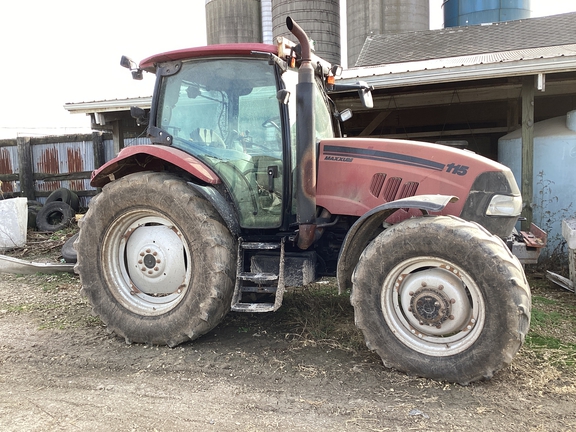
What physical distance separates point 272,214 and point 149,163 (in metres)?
1.16

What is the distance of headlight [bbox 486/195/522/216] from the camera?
3.25 meters

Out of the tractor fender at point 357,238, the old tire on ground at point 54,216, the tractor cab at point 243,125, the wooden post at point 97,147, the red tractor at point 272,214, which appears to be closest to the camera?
the red tractor at point 272,214

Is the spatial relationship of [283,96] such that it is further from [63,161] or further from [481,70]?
[63,161]

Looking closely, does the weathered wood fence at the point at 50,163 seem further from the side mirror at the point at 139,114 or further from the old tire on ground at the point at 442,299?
the old tire on ground at the point at 442,299

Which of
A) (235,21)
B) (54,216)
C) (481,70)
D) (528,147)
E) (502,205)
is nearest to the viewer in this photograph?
(502,205)

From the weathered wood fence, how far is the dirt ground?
713cm

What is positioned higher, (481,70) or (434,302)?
(481,70)

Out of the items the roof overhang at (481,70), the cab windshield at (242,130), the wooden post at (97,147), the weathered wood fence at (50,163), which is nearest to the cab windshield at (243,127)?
the cab windshield at (242,130)

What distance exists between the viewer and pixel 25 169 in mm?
10680

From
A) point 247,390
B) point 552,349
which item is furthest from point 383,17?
point 247,390

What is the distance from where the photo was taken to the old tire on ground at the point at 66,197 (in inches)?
384

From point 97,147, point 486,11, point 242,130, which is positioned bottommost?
point 97,147

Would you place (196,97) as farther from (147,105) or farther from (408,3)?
(408,3)

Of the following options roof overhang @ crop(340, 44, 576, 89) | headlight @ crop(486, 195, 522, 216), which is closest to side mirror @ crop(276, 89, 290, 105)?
headlight @ crop(486, 195, 522, 216)
